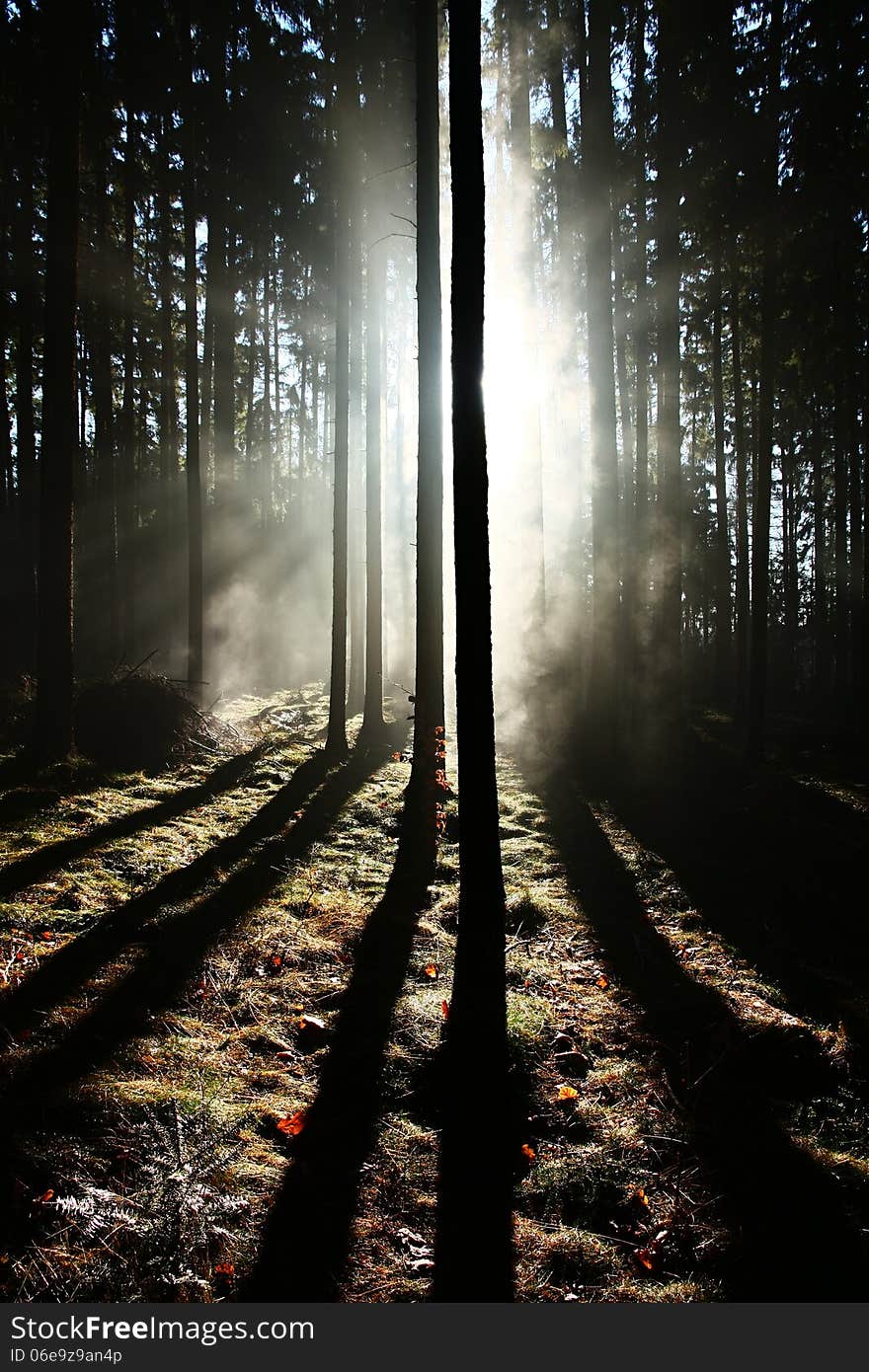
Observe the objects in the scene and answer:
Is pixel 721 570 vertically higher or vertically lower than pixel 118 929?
higher

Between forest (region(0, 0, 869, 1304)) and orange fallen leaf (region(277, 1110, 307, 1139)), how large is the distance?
0.05 metres

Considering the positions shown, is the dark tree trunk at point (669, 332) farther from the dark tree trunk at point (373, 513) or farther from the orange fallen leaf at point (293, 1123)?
the orange fallen leaf at point (293, 1123)

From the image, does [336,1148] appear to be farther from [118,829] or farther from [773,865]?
[773,865]

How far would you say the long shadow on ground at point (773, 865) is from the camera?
5051 millimetres

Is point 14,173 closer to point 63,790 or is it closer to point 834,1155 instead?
point 63,790

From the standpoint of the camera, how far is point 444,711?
42.7ft

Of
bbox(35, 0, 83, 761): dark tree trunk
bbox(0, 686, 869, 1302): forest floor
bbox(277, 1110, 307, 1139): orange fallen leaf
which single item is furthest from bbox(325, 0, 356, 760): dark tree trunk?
bbox(277, 1110, 307, 1139): orange fallen leaf

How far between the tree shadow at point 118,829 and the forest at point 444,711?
85 millimetres

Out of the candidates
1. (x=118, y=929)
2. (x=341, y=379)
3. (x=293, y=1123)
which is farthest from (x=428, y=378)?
(x=293, y=1123)

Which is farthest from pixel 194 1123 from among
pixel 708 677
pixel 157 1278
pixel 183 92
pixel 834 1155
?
pixel 708 677

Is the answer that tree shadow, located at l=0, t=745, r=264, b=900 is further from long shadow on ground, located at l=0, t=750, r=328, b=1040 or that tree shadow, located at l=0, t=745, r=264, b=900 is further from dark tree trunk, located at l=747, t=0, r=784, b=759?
dark tree trunk, located at l=747, t=0, r=784, b=759

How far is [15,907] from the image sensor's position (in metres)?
5.13

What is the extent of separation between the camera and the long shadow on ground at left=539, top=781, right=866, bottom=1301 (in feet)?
8.12

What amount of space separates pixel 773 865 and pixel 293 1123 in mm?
6297
